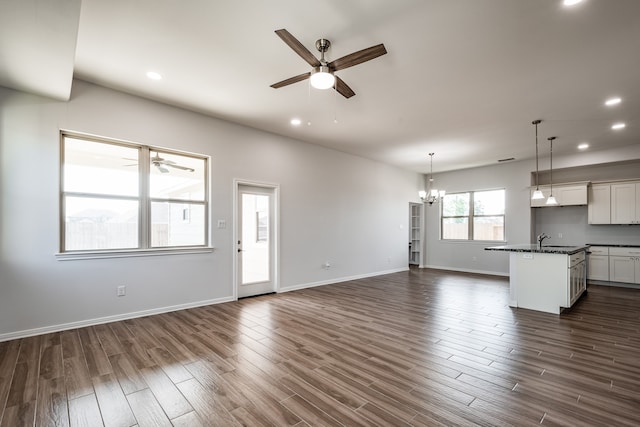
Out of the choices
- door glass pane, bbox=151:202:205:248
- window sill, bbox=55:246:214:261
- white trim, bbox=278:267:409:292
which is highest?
door glass pane, bbox=151:202:205:248

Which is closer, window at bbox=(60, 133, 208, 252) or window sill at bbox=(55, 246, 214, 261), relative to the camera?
window sill at bbox=(55, 246, 214, 261)

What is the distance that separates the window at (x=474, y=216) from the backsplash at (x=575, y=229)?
859mm

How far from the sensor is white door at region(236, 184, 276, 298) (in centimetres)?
519

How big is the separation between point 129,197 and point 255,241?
212 cm

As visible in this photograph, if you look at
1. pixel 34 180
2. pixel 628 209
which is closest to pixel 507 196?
pixel 628 209

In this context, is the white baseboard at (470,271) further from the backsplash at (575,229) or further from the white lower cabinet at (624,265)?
the white lower cabinet at (624,265)

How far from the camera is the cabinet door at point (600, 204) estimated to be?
653 cm

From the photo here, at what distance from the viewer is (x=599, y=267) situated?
654 cm

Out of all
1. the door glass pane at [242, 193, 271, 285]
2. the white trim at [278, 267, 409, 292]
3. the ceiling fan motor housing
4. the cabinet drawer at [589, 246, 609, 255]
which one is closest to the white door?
the door glass pane at [242, 193, 271, 285]

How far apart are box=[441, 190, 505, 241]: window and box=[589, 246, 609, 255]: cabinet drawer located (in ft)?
6.01

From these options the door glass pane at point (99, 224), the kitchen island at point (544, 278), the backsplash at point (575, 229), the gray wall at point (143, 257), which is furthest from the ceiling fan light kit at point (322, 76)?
the backsplash at point (575, 229)

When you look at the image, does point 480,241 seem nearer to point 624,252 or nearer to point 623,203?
point 624,252

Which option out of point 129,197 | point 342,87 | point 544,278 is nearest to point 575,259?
point 544,278

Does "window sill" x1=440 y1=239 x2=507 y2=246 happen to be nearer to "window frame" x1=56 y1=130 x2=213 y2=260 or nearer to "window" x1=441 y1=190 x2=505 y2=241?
"window" x1=441 y1=190 x2=505 y2=241
